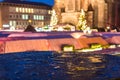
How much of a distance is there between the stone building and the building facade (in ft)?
182

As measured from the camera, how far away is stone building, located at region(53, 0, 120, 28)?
76.8 m

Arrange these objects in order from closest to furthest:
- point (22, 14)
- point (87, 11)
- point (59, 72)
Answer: point (59, 72) < point (87, 11) < point (22, 14)

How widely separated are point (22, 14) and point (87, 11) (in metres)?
78.2

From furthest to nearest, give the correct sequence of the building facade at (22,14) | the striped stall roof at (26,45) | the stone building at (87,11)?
the building facade at (22,14)
the stone building at (87,11)
the striped stall roof at (26,45)

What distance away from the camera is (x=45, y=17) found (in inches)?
6412

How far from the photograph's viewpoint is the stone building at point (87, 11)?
76812 millimetres

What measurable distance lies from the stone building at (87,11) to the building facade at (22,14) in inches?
2179

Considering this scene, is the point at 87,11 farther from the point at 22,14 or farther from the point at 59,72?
the point at 22,14

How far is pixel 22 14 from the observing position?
151m

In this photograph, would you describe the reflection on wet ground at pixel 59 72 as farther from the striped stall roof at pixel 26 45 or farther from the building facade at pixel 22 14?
the building facade at pixel 22 14

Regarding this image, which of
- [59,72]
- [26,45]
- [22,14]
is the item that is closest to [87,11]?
[26,45]

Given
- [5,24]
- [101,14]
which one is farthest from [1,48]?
[5,24]

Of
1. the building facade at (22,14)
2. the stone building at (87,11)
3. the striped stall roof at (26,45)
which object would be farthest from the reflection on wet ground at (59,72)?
the building facade at (22,14)

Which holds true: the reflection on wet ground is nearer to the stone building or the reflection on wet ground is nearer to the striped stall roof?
the striped stall roof
